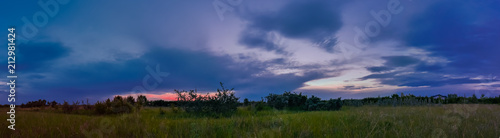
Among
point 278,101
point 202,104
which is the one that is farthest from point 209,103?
point 278,101

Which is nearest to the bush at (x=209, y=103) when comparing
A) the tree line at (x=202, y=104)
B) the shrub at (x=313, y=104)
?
the tree line at (x=202, y=104)

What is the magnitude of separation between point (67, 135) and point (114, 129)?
0.82 m

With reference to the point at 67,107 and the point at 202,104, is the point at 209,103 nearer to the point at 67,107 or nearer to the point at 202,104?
the point at 202,104

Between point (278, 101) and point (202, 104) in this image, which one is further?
point (278, 101)

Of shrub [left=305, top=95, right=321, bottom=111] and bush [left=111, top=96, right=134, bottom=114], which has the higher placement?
bush [left=111, top=96, right=134, bottom=114]

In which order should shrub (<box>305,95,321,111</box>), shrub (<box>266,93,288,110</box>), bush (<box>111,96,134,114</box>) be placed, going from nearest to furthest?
bush (<box>111,96,134,114</box>), shrub (<box>305,95,321,111</box>), shrub (<box>266,93,288,110</box>)

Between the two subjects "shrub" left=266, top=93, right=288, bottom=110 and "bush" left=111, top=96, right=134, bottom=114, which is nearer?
"bush" left=111, top=96, right=134, bottom=114

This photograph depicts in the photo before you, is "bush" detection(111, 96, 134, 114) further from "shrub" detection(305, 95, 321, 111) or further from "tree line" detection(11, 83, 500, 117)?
"shrub" detection(305, 95, 321, 111)

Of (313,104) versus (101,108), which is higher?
(101,108)

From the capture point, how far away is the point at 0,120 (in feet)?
18.7

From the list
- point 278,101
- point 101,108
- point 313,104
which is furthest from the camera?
point 278,101

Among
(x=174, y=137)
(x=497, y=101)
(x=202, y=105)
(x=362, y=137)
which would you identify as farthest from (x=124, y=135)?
(x=497, y=101)

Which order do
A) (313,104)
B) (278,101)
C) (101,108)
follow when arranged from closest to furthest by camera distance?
(101,108) → (313,104) → (278,101)

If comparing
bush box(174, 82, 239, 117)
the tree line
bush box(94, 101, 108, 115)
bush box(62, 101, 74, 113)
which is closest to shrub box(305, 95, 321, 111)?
the tree line
